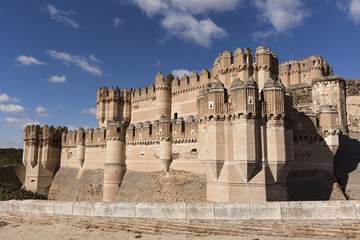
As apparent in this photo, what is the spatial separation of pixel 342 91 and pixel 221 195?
63.0 ft

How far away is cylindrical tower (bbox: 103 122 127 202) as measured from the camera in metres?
27.5

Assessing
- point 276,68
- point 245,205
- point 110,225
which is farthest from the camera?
point 276,68

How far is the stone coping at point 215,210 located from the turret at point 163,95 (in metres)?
24.4

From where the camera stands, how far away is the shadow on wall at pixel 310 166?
734 inches

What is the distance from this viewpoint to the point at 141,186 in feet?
82.5

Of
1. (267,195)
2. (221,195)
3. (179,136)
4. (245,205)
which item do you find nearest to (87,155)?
(179,136)

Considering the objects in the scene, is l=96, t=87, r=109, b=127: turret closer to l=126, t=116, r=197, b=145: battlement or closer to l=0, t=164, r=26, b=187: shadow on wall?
l=126, t=116, r=197, b=145: battlement

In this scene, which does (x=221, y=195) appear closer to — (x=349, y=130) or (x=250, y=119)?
(x=250, y=119)

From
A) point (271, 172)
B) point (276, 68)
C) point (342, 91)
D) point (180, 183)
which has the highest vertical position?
point (276, 68)

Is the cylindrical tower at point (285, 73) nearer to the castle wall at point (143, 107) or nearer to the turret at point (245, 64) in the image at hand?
the turret at point (245, 64)

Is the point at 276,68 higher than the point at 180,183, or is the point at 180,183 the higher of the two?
the point at 276,68

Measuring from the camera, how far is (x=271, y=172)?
15086mm

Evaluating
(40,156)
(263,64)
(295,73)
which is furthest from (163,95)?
(295,73)

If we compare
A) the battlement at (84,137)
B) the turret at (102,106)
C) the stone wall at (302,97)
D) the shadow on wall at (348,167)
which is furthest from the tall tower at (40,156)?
the shadow on wall at (348,167)
